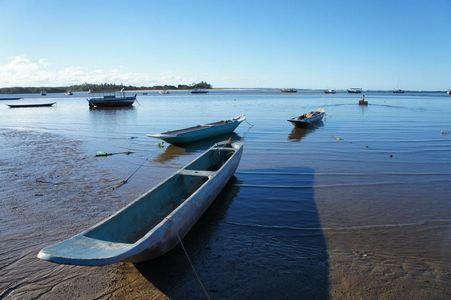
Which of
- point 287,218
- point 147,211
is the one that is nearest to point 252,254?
point 287,218

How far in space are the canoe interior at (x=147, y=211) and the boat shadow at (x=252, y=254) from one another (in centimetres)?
65

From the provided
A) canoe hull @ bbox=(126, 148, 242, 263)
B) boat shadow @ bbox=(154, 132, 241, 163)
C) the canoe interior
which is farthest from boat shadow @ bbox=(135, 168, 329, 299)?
boat shadow @ bbox=(154, 132, 241, 163)

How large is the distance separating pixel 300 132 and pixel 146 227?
699 inches

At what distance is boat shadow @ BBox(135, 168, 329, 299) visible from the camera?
17.2ft

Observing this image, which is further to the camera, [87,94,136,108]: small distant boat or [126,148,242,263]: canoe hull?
[87,94,136,108]: small distant boat

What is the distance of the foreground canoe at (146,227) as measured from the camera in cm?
444

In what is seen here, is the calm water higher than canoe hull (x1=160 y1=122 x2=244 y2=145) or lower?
lower

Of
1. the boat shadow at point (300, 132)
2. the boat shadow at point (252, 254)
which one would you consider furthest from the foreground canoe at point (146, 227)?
the boat shadow at point (300, 132)

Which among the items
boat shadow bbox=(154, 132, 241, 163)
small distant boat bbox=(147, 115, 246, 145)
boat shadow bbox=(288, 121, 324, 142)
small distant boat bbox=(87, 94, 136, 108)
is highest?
Result: small distant boat bbox=(87, 94, 136, 108)

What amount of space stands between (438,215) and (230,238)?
16.7 feet

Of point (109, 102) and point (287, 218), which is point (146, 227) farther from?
point (109, 102)

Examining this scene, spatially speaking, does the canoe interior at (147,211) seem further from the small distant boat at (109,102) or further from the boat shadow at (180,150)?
the small distant boat at (109,102)

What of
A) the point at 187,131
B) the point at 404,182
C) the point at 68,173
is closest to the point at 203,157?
the point at 68,173

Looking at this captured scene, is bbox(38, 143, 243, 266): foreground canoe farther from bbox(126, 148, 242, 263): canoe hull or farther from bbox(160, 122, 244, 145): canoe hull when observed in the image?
bbox(160, 122, 244, 145): canoe hull
